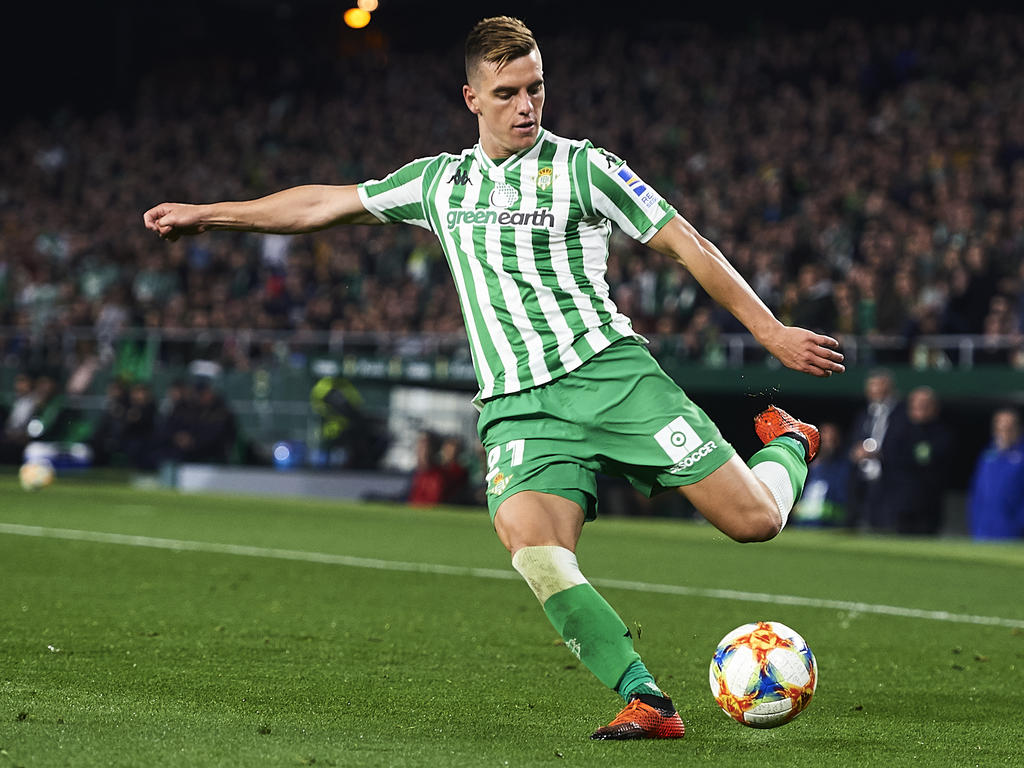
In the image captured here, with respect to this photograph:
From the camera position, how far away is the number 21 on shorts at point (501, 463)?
508cm

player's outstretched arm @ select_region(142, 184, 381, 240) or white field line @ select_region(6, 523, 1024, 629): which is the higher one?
player's outstretched arm @ select_region(142, 184, 381, 240)

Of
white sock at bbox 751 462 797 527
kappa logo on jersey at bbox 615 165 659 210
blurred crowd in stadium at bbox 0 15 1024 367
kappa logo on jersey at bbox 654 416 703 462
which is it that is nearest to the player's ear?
kappa logo on jersey at bbox 615 165 659 210

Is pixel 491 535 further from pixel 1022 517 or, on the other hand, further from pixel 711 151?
pixel 711 151

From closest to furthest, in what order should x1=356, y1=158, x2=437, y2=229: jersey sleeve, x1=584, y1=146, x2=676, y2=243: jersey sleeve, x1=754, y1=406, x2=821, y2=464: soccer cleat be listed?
x1=584, y1=146, x2=676, y2=243: jersey sleeve
x1=356, y1=158, x2=437, y2=229: jersey sleeve
x1=754, y1=406, x2=821, y2=464: soccer cleat

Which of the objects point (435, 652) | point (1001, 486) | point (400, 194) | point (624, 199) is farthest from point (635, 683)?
point (1001, 486)

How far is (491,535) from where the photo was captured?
50.4 ft

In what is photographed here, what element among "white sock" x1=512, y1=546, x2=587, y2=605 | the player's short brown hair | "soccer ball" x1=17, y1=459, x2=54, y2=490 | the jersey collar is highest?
the player's short brown hair

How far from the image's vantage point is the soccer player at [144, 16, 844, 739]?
4930mm

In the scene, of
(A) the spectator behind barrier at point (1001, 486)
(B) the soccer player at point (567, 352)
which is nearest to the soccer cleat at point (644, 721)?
(B) the soccer player at point (567, 352)

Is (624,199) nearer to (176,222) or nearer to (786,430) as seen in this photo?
(786,430)

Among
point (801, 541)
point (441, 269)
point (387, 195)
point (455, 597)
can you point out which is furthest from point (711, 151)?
point (387, 195)

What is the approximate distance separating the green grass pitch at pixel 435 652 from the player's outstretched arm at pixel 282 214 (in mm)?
1670

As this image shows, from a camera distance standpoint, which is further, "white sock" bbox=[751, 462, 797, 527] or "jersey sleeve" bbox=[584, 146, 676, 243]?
"white sock" bbox=[751, 462, 797, 527]

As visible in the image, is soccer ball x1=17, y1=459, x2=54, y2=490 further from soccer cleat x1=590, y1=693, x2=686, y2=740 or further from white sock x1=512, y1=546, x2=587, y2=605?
soccer cleat x1=590, y1=693, x2=686, y2=740
